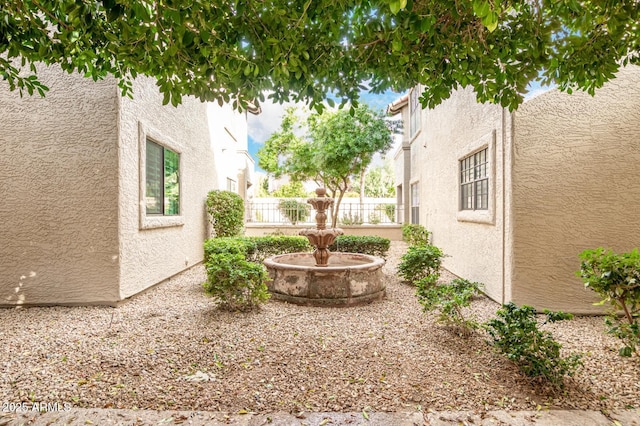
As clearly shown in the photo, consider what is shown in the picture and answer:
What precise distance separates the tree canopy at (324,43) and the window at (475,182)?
2.83 m

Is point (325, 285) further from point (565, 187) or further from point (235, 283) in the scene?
point (565, 187)

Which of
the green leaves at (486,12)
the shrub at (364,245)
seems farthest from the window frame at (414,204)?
the green leaves at (486,12)

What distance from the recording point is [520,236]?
4.84 meters

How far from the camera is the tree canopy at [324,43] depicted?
8.79ft

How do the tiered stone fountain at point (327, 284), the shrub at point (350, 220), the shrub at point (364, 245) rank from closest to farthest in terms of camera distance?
the tiered stone fountain at point (327, 284) → the shrub at point (364, 245) → the shrub at point (350, 220)

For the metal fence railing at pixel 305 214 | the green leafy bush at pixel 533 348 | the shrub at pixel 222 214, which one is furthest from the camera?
the metal fence railing at pixel 305 214

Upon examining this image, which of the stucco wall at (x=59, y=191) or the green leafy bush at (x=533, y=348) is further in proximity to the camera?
the stucco wall at (x=59, y=191)

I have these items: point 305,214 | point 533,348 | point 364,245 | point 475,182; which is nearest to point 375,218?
point 305,214

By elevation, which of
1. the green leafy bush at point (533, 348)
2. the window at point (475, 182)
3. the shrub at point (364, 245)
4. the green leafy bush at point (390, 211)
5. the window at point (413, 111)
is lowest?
the green leafy bush at point (533, 348)

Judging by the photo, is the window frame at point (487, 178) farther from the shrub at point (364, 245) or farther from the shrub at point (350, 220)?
the shrub at point (350, 220)

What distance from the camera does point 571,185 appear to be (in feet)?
15.6

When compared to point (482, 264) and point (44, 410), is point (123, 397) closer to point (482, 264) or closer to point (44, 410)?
point (44, 410)

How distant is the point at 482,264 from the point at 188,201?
267 inches

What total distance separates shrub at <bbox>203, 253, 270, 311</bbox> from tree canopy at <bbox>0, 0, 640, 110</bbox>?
2.30 metres
